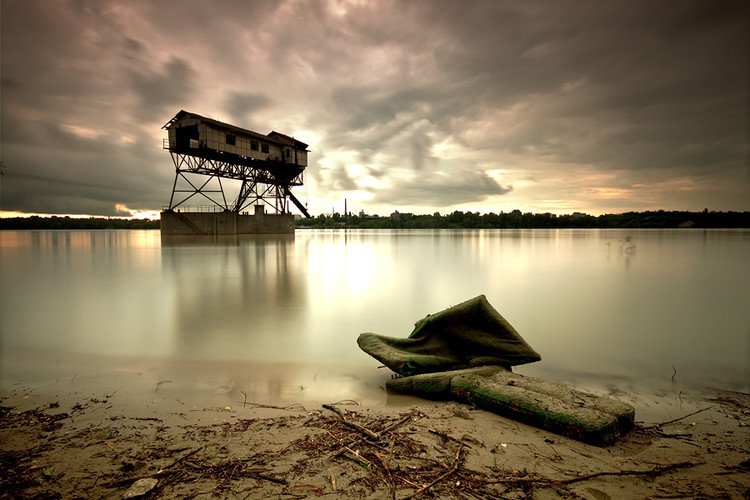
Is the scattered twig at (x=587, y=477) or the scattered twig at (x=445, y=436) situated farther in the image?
the scattered twig at (x=445, y=436)

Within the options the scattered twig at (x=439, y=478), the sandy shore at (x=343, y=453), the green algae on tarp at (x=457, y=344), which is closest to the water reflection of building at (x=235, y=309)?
the green algae on tarp at (x=457, y=344)

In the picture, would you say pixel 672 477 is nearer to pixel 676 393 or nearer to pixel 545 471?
pixel 545 471

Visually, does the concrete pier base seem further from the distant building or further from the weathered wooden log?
the weathered wooden log

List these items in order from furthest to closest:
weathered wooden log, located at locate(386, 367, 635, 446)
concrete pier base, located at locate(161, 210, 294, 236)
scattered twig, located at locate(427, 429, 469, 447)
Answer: concrete pier base, located at locate(161, 210, 294, 236) < weathered wooden log, located at locate(386, 367, 635, 446) < scattered twig, located at locate(427, 429, 469, 447)

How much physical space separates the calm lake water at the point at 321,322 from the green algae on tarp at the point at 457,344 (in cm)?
47

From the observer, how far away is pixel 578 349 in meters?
6.81

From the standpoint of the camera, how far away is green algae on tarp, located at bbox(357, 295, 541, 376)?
5016 mm

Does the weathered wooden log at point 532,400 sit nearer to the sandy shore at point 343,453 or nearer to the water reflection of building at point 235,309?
the sandy shore at point 343,453

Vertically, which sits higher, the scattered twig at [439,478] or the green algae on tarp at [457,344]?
the green algae on tarp at [457,344]

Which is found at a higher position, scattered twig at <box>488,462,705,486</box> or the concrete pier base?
the concrete pier base

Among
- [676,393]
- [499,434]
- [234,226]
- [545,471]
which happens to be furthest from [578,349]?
[234,226]

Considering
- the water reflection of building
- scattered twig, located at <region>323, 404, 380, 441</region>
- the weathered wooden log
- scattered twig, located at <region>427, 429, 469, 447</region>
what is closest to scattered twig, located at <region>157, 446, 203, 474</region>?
scattered twig, located at <region>323, 404, 380, 441</region>

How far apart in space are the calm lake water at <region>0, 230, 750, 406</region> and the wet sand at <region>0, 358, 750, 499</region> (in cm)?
62

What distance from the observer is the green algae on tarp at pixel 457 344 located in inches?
197
